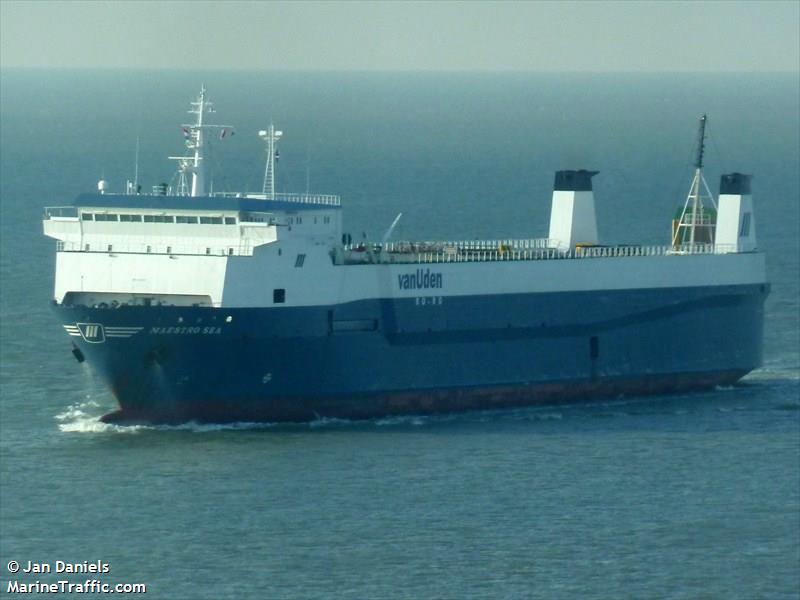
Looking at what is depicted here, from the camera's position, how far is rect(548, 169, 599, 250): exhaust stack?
2223 inches

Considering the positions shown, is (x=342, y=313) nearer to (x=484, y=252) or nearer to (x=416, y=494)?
(x=484, y=252)

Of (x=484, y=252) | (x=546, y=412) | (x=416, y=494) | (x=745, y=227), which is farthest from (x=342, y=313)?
(x=745, y=227)

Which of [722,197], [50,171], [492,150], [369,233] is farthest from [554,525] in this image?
[492,150]

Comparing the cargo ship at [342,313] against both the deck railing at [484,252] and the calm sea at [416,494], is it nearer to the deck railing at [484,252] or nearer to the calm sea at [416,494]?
the deck railing at [484,252]

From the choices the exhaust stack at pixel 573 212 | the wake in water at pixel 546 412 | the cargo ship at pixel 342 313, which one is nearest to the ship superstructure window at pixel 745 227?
the cargo ship at pixel 342 313

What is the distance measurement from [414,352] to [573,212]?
8.22 metres

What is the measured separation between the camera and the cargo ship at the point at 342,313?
1849 inches

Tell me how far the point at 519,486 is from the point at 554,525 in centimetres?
283

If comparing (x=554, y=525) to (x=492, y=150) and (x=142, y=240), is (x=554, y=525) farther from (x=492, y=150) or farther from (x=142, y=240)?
(x=492, y=150)

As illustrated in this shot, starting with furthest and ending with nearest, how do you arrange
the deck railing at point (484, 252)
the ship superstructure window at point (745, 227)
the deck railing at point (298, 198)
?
the ship superstructure window at point (745, 227)
the deck railing at point (484, 252)
the deck railing at point (298, 198)

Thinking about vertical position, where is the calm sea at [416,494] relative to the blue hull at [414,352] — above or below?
below

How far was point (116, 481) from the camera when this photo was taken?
41.9 m

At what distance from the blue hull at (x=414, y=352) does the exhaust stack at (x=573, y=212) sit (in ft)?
10.1

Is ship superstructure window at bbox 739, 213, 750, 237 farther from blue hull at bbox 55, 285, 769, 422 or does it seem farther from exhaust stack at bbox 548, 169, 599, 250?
exhaust stack at bbox 548, 169, 599, 250
